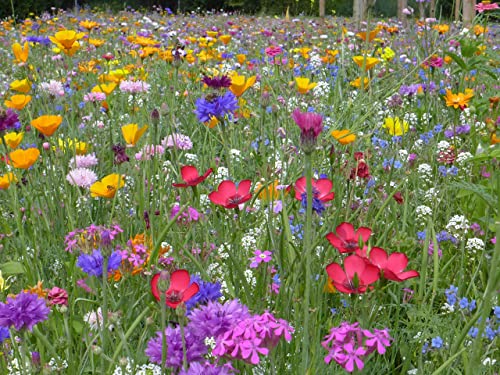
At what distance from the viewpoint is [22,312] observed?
84 cm

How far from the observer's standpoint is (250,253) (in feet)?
4.97

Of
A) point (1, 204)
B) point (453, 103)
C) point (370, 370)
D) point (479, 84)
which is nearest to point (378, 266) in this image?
point (370, 370)

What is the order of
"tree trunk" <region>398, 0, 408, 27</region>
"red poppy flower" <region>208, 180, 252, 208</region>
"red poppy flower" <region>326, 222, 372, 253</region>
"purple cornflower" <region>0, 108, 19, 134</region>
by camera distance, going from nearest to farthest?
"red poppy flower" <region>326, 222, 372, 253</region> < "red poppy flower" <region>208, 180, 252, 208</region> < "purple cornflower" <region>0, 108, 19, 134</region> < "tree trunk" <region>398, 0, 408, 27</region>

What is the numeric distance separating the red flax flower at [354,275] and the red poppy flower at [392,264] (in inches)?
1.1

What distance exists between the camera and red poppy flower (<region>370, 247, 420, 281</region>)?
87 cm

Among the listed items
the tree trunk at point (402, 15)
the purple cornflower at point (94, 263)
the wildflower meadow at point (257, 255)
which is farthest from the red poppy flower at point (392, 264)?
the tree trunk at point (402, 15)

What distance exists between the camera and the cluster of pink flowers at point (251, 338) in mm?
737

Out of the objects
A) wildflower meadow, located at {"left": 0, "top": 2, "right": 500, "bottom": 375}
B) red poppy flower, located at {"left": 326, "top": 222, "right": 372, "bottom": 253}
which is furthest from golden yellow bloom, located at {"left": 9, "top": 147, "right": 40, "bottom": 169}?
red poppy flower, located at {"left": 326, "top": 222, "right": 372, "bottom": 253}

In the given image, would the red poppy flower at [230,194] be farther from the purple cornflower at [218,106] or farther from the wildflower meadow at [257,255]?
the purple cornflower at [218,106]

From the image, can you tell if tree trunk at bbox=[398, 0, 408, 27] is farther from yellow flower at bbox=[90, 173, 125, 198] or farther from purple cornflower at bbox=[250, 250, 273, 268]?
purple cornflower at bbox=[250, 250, 273, 268]

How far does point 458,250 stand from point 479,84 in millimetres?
1892

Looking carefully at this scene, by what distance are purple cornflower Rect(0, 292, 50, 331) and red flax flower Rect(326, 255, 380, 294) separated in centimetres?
40

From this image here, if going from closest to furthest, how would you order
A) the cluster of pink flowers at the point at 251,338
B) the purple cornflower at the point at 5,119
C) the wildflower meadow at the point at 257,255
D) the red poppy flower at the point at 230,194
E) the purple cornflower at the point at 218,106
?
the cluster of pink flowers at the point at 251,338, the wildflower meadow at the point at 257,255, the red poppy flower at the point at 230,194, the purple cornflower at the point at 5,119, the purple cornflower at the point at 218,106

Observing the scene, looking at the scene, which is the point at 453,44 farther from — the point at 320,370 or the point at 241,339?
the point at 241,339
